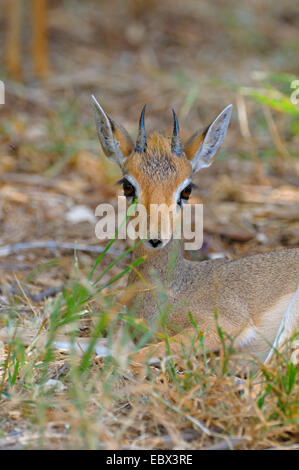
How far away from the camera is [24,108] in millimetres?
8516

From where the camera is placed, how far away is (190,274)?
4.85 metres

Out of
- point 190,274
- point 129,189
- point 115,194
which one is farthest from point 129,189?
point 115,194

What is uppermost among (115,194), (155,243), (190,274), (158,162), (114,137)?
(115,194)

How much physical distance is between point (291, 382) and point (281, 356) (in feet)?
0.55

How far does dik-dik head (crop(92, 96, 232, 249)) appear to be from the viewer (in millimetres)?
4152

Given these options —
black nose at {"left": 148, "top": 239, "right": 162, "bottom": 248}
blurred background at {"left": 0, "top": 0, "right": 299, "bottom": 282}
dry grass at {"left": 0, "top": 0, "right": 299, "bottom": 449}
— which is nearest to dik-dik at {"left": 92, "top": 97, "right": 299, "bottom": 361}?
black nose at {"left": 148, "top": 239, "right": 162, "bottom": 248}

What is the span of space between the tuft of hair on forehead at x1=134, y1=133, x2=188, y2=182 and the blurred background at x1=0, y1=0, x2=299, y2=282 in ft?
5.09

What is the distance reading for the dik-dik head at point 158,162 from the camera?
4.15 m

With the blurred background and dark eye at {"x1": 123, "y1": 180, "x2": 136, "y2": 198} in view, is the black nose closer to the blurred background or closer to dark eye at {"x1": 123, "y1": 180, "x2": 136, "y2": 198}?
dark eye at {"x1": 123, "y1": 180, "x2": 136, "y2": 198}

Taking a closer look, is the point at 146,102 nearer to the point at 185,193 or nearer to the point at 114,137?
the point at 114,137

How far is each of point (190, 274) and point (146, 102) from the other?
4660 mm

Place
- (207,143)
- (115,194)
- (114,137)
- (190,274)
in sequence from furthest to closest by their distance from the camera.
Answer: (115,194) < (190,274) < (207,143) < (114,137)

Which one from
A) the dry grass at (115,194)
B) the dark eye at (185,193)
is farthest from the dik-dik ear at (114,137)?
the dry grass at (115,194)
